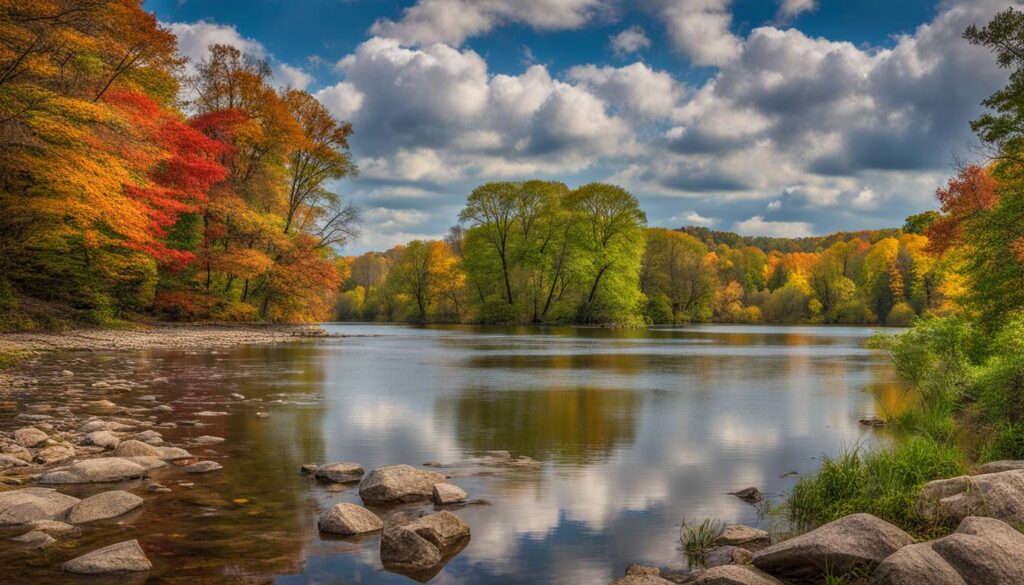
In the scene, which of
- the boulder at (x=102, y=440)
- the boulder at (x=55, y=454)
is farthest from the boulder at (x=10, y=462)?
the boulder at (x=102, y=440)

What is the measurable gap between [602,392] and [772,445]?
702 centimetres

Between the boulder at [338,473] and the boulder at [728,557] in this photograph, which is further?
the boulder at [338,473]

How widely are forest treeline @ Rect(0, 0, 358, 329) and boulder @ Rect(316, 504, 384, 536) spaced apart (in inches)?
694

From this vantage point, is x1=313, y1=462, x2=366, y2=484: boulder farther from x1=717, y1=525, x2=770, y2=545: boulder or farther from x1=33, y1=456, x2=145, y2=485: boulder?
x1=717, y1=525, x2=770, y2=545: boulder

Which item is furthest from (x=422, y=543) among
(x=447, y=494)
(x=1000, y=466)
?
(x=1000, y=466)

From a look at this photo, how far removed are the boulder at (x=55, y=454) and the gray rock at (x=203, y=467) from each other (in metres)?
1.58

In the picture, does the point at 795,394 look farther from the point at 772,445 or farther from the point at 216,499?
the point at 216,499

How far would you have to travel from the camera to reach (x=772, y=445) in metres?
11.5

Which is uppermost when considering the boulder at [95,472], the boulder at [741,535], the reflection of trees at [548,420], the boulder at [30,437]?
the boulder at [30,437]

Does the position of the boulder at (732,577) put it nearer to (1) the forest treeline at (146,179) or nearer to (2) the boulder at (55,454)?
(2) the boulder at (55,454)

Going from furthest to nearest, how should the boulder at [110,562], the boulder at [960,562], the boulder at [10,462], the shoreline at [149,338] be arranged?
the shoreline at [149,338] → the boulder at [10,462] → the boulder at [110,562] → the boulder at [960,562]

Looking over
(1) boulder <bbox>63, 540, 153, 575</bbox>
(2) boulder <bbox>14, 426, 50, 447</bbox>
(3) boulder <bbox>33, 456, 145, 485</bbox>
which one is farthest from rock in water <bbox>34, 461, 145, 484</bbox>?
(1) boulder <bbox>63, 540, 153, 575</bbox>

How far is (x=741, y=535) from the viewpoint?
21.9 feet

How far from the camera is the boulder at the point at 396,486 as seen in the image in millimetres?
7652
